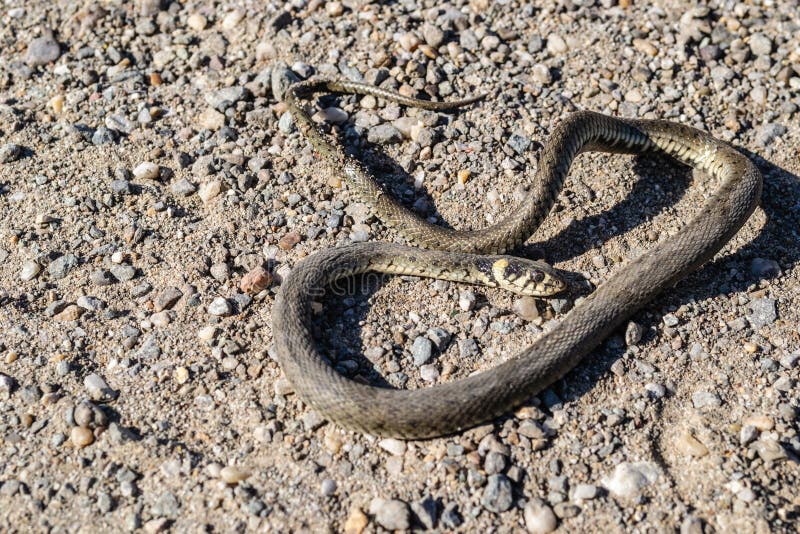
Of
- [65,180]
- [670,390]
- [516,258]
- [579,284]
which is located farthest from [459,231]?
[65,180]

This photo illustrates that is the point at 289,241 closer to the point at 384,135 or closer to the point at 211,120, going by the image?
the point at 384,135

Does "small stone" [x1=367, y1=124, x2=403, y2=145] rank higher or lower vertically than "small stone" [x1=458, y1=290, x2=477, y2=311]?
higher

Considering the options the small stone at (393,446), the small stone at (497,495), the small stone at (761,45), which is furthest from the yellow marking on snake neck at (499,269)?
the small stone at (761,45)

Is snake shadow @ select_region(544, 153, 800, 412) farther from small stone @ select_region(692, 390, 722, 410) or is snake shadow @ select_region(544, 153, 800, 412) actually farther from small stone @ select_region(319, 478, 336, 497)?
small stone @ select_region(319, 478, 336, 497)

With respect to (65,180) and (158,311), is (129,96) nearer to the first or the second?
(65,180)

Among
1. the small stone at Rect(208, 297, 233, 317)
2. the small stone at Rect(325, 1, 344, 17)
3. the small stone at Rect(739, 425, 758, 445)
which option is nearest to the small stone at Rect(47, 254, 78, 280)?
the small stone at Rect(208, 297, 233, 317)

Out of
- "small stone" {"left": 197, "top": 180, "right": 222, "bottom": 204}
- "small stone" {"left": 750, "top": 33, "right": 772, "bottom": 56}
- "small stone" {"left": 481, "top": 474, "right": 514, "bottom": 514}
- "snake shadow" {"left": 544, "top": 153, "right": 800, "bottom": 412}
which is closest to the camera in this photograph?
"small stone" {"left": 481, "top": 474, "right": 514, "bottom": 514}

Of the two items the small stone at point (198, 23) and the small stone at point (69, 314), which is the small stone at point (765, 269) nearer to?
the small stone at point (69, 314)
